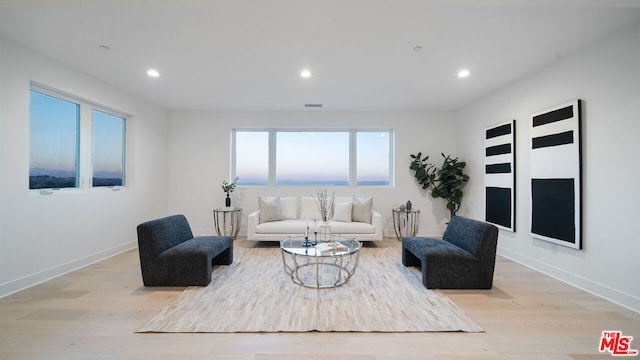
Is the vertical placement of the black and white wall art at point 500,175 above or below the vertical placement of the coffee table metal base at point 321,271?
above

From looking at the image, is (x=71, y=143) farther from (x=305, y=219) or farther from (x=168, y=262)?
(x=305, y=219)

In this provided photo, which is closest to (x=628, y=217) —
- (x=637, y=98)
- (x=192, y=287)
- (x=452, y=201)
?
(x=637, y=98)

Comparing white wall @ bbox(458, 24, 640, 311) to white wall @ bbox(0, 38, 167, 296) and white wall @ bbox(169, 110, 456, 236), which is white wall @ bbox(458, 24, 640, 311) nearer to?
white wall @ bbox(169, 110, 456, 236)

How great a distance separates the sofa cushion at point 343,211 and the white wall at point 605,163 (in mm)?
2760

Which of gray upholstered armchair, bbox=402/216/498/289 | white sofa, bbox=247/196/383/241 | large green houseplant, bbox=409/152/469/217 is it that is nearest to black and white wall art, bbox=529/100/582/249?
gray upholstered armchair, bbox=402/216/498/289

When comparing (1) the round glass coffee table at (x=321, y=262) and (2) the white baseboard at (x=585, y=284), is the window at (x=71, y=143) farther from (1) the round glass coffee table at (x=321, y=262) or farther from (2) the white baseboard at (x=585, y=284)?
(2) the white baseboard at (x=585, y=284)

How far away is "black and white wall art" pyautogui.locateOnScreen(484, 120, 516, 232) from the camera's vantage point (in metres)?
3.82

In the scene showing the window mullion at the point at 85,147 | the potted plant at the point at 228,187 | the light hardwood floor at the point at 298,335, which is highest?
the window mullion at the point at 85,147

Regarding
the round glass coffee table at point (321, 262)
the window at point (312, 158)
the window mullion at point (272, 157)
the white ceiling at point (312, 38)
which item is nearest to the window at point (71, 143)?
the white ceiling at point (312, 38)

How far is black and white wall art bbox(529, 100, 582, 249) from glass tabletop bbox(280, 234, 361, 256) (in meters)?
2.43

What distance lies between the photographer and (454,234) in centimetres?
330

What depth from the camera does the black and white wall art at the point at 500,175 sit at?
3.82m

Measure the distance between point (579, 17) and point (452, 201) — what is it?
11.3ft

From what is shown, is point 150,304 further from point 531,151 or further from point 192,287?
point 531,151
